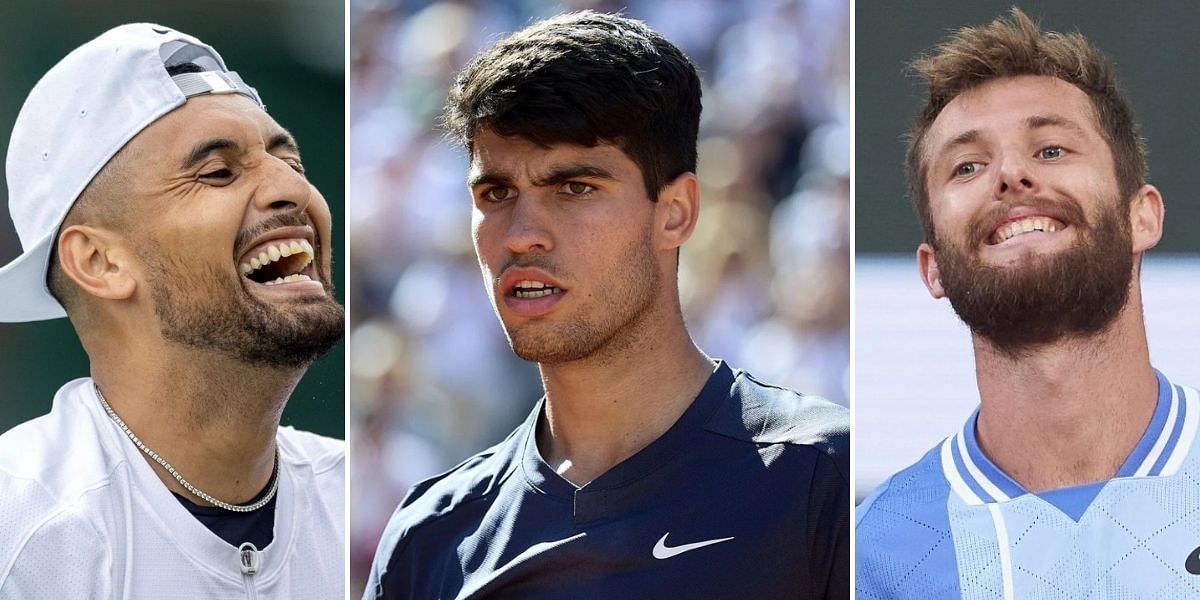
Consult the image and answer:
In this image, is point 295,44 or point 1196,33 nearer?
point 1196,33

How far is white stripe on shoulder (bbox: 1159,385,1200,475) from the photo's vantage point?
2.62 meters

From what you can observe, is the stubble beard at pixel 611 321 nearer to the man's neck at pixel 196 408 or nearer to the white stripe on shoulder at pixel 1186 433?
the man's neck at pixel 196 408

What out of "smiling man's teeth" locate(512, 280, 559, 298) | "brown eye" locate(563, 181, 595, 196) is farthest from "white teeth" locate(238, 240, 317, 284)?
"brown eye" locate(563, 181, 595, 196)

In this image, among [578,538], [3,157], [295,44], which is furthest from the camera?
[295,44]

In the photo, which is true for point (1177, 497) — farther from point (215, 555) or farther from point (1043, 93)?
point (215, 555)

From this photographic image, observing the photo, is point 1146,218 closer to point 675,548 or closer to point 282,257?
point 675,548

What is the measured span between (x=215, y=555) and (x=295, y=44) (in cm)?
106

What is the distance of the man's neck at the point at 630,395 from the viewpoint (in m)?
2.65

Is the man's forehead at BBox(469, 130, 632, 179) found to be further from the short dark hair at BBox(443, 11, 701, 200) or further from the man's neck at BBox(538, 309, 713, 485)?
the man's neck at BBox(538, 309, 713, 485)

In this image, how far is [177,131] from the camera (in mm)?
2637

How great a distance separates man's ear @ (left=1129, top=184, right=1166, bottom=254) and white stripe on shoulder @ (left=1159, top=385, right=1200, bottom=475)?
0.28 metres

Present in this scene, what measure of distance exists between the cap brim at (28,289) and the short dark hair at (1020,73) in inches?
66.2

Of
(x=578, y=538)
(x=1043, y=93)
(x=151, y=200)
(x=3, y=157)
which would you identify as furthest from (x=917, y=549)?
(x=3, y=157)

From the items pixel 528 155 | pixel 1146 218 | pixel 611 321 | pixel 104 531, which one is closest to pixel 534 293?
pixel 611 321
